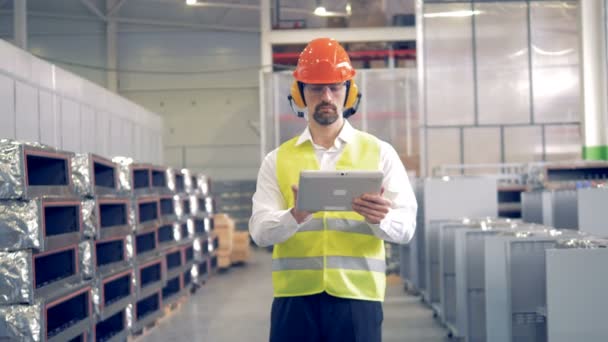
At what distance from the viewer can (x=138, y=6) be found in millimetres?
20984

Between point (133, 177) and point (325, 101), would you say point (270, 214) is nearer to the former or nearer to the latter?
point (325, 101)

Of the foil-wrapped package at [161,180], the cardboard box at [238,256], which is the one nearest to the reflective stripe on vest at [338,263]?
→ the foil-wrapped package at [161,180]

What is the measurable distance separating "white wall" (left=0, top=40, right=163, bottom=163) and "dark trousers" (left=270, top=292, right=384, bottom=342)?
6.98 m

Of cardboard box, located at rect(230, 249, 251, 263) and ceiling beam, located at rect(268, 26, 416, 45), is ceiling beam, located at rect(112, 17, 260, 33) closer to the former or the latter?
ceiling beam, located at rect(268, 26, 416, 45)

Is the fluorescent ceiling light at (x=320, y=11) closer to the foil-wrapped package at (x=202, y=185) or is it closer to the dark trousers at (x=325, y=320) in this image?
the foil-wrapped package at (x=202, y=185)

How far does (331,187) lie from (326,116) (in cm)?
39

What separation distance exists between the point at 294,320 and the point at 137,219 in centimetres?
537

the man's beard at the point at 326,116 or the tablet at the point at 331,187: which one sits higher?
the man's beard at the point at 326,116

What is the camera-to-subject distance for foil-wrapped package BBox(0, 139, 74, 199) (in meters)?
5.17

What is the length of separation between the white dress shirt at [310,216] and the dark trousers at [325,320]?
259mm

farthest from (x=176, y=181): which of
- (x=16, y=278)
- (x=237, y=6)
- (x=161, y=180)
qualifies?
(x=237, y=6)

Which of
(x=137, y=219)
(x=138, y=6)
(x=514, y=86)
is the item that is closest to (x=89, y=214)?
(x=137, y=219)

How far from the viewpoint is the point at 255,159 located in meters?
23.1

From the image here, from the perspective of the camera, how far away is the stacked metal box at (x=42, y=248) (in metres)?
5.14
